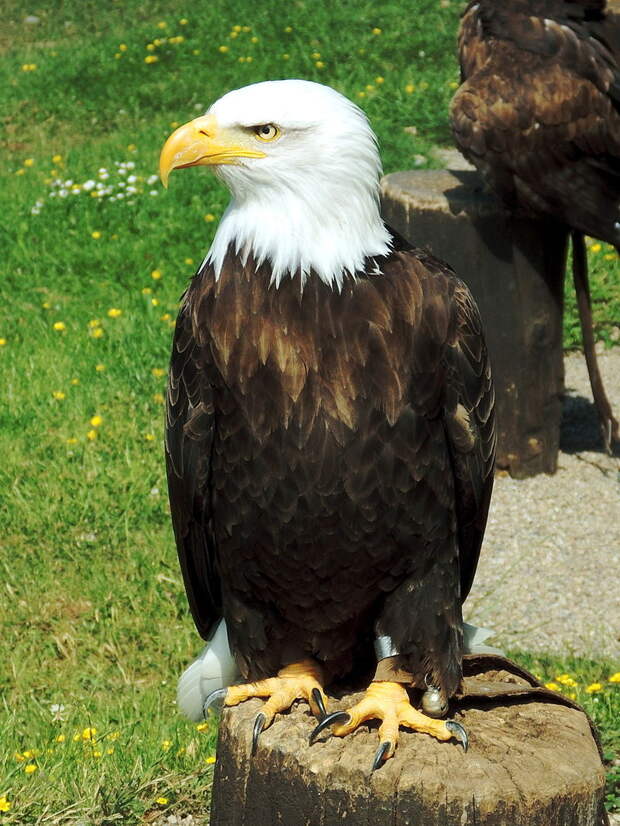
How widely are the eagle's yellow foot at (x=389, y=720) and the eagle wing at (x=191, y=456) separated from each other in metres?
0.58

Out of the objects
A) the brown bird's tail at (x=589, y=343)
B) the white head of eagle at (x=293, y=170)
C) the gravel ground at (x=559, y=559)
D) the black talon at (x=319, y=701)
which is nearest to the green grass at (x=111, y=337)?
the gravel ground at (x=559, y=559)

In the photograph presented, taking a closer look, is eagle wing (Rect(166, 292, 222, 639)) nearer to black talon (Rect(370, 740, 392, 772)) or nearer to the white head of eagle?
the white head of eagle

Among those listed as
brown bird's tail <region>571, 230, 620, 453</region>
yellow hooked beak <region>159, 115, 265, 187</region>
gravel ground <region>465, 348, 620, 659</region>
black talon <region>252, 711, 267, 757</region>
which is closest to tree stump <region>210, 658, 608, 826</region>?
black talon <region>252, 711, 267, 757</region>

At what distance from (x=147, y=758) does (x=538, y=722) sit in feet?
4.55

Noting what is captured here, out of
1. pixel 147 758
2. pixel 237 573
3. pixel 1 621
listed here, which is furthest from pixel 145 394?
pixel 237 573

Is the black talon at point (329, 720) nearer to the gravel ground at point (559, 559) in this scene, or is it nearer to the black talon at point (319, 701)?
the black talon at point (319, 701)

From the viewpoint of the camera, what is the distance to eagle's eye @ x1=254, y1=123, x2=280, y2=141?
2.68 m

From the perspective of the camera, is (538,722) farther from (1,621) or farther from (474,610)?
(1,621)

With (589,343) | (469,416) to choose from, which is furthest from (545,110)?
(469,416)

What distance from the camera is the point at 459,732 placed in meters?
2.77

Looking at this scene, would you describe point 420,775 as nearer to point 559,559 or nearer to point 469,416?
point 469,416

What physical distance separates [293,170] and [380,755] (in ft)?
4.03

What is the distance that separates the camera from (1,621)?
4867 mm

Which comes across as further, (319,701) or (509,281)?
(509,281)
